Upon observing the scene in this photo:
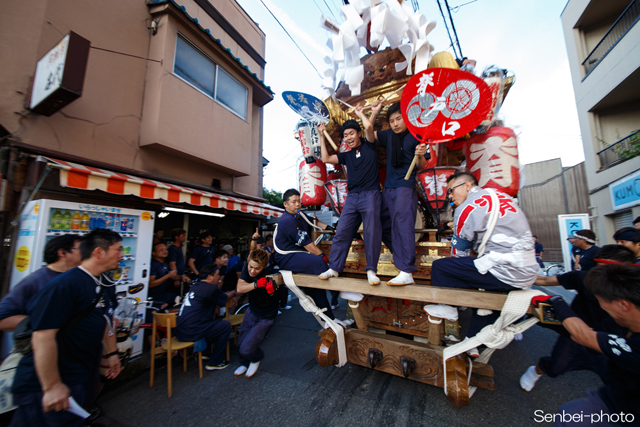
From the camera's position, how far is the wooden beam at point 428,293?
70.4 inches

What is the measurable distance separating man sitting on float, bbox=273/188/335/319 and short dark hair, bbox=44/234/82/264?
2.10 meters

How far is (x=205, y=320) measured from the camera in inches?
139

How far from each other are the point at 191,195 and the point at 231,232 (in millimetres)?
3164

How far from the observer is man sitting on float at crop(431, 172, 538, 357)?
1852mm

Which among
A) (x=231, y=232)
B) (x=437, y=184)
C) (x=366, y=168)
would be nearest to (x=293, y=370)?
(x=366, y=168)

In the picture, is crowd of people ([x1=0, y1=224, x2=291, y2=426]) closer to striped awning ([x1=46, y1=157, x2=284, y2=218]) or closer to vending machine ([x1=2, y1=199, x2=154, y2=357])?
vending machine ([x1=2, y1=199, x2=154, y2=357])

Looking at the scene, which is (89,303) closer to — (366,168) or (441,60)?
(366,168)

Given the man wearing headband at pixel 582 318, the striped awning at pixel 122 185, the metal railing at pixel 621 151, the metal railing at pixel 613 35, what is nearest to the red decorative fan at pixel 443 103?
the man wearing headband at pixel 582 318

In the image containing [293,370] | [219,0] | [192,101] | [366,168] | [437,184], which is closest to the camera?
[366,168]

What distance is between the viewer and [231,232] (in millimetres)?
8031

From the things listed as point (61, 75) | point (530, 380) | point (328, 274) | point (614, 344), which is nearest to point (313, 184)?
point (328, 274)

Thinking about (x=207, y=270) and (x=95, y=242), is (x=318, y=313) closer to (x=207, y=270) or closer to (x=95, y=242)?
(x=207, y=270)

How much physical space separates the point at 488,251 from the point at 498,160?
153cm

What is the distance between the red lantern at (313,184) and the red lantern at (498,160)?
2.15 meters
